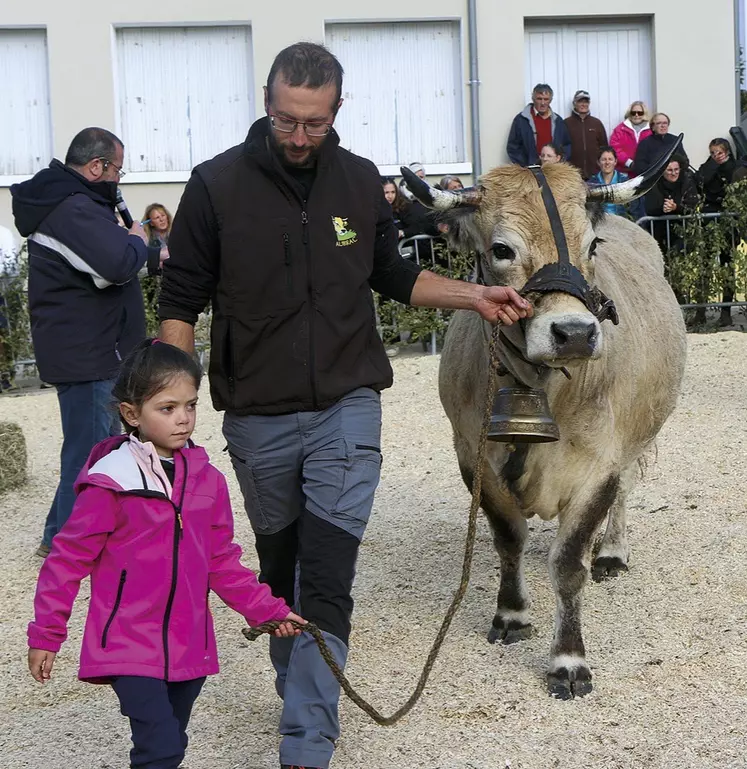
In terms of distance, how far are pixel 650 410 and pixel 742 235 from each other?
7756 millimetres

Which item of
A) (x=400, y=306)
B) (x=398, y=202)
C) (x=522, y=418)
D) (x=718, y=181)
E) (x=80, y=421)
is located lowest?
(x=80, y=421)

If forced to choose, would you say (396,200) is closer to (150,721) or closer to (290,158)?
(290,158)

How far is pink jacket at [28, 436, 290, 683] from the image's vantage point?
11.0 ft

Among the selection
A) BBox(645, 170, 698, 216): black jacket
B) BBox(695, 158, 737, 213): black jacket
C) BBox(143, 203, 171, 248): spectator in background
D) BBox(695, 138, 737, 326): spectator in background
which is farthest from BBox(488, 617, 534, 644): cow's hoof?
BBox(695, 158, 737, 213): black jacket

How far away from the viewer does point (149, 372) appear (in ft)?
11.5

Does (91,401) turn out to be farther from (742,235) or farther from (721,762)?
(742,235)

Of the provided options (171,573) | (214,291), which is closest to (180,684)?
(171,573)

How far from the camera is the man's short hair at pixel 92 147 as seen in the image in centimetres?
640

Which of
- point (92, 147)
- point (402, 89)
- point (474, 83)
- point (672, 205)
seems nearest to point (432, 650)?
point (92, 147)

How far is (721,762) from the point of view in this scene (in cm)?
407

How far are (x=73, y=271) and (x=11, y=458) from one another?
2.94m

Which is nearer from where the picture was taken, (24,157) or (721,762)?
(721,762)

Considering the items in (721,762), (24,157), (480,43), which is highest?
(480,43)

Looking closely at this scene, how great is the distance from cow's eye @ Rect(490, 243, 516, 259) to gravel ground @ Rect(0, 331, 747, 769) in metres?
1.72
